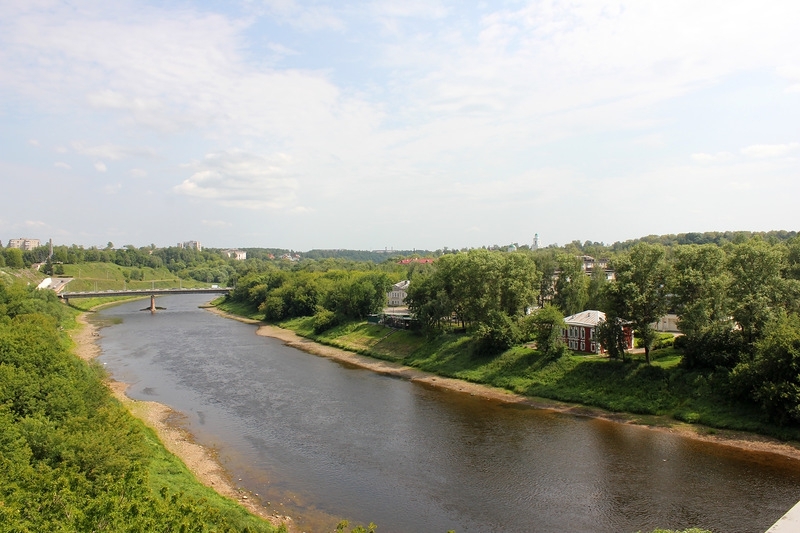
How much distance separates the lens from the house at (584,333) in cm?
4581

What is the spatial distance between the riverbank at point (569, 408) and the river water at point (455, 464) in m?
1.01

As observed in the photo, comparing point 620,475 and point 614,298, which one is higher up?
point 614,298

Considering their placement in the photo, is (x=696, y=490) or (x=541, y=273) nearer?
(x=696, y=490)

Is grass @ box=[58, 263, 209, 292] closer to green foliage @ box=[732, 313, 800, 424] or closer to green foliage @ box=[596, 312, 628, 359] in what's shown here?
green foliage @ box=[596, 312, 628, 359]

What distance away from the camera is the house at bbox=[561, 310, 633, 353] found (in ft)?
150

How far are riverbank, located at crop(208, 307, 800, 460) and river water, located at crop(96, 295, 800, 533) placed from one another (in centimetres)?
101

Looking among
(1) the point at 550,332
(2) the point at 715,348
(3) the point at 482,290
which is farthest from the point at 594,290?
(2) the point at 715,348

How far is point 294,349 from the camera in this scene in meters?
66.0

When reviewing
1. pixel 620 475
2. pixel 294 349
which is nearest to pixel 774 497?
pixel 620 475

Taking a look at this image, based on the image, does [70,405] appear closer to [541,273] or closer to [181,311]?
[541,273]

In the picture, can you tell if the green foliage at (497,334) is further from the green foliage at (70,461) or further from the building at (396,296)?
the building at (396,296)

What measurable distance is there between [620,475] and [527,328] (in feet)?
71.2

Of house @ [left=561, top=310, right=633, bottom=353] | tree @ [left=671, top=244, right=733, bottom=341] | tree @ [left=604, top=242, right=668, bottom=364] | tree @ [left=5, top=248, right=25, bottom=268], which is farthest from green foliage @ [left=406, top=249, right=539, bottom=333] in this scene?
tree @ [left=5, top=248, right=25, bottom=268]

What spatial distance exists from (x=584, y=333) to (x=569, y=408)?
10.3 metres
